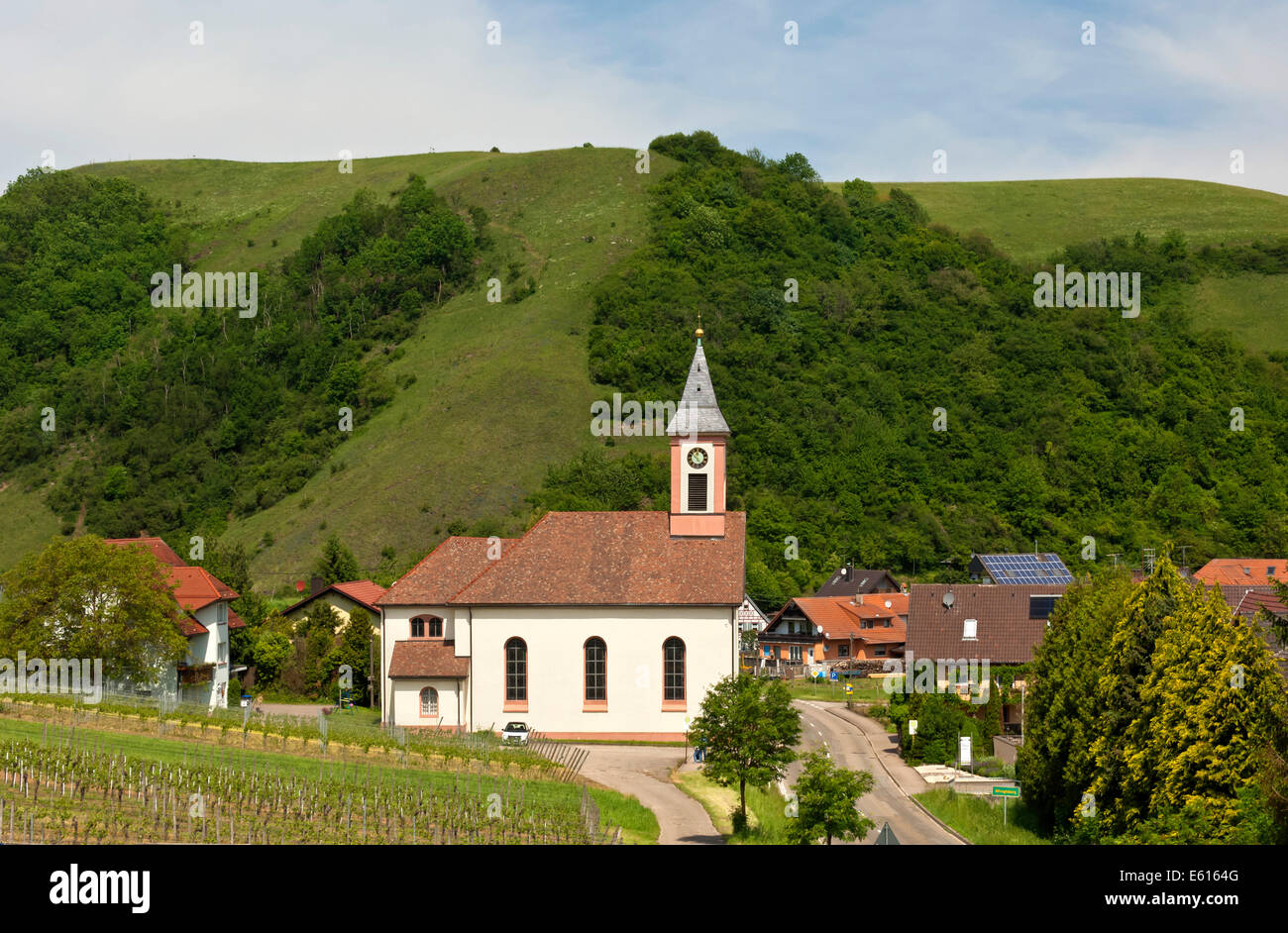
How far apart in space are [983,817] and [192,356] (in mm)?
140634

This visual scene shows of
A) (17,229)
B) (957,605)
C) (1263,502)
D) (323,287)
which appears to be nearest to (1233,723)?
(957,605)

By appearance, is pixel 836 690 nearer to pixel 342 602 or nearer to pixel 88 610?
pixel 342 602

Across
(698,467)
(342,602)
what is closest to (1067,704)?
(698,467)

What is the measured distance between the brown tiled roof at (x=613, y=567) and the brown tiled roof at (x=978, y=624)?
11087mm

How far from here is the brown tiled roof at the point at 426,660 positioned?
5291cm

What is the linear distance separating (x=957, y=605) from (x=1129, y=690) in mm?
31853

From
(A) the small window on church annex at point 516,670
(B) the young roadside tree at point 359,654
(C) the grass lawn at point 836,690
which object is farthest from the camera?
(C) the grass lawn at point 836,690

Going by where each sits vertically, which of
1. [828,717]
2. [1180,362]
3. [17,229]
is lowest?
[828,717]

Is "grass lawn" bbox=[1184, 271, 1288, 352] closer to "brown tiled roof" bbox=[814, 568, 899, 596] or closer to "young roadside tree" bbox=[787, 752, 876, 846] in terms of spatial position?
"brown tiled roof" bbox=[814, 568, 899, 596]

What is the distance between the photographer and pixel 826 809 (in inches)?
1112

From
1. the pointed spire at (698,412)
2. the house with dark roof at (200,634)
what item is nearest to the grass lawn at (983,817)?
the pointed spire at (698,412)

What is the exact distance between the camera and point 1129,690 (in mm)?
28859

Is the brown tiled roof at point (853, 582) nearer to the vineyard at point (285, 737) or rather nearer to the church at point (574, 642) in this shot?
the church at point (574, 642)
